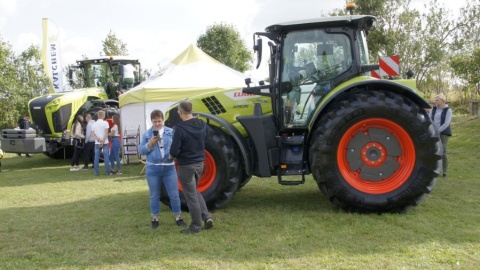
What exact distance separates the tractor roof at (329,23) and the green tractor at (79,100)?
8581 mm

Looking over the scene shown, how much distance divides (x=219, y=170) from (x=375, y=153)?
6.54ft

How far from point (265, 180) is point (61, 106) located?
23.5 feet

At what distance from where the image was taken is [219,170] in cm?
618

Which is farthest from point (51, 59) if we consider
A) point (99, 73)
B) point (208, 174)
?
point (208, 174)

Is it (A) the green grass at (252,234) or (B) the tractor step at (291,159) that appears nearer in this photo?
(A) the green grass at (252,234)

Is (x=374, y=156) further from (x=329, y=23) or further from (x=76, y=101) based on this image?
(x=76, y=101)

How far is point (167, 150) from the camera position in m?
5.50

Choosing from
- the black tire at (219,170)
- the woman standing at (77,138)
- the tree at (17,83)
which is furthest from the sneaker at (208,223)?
the tree at (17,83)

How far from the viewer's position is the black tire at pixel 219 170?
6.16 m

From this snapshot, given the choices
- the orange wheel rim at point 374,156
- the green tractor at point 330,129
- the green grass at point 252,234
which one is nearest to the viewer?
the green grass at point 252,234

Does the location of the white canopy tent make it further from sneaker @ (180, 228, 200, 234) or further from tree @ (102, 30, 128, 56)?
tree @ (102, 30, 128, 56)

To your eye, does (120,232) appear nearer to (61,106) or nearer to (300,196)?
(300,196)

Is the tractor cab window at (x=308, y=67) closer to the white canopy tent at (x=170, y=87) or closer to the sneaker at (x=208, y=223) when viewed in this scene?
the sneaker at (x=208, y=223)

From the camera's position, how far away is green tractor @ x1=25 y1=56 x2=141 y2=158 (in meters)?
13.2
